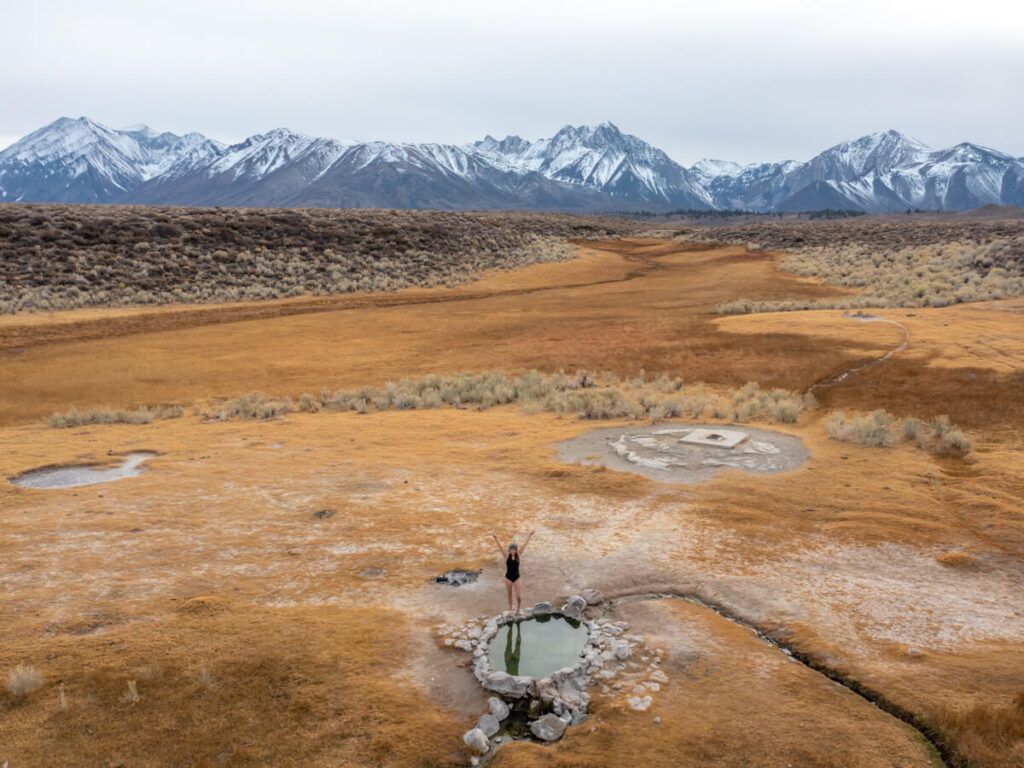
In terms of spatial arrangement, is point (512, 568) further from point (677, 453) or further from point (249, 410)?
point (249, 410)

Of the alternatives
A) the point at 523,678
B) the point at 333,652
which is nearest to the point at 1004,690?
the point at 523,678

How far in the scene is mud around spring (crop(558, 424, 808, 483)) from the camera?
59.6 ft

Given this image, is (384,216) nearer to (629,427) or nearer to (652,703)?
(629,427)

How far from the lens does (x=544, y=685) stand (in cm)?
927

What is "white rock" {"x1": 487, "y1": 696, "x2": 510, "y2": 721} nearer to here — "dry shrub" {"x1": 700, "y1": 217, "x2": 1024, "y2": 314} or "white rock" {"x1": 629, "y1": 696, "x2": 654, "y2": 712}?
"white rock" {"x1": 629, "y1": 696, "x2": 654, "y2": 712}

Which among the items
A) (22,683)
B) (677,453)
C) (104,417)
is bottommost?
(104,417)

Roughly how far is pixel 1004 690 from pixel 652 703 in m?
4.58

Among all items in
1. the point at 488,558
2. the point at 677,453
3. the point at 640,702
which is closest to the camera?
the point at 640,702

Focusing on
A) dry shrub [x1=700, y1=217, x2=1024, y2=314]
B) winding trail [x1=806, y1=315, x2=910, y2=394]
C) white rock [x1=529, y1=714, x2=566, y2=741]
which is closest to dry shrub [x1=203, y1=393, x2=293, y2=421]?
white rock [x1=529, y1=714, x2=566, y2=741]

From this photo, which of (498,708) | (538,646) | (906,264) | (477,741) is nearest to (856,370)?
(538,646)

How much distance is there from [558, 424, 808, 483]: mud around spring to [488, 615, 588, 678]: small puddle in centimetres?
707

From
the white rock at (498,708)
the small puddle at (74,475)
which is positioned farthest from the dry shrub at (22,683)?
the small puddle at (74,475)

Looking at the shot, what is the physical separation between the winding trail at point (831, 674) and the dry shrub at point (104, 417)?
19418mm

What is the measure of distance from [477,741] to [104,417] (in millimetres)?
21252
